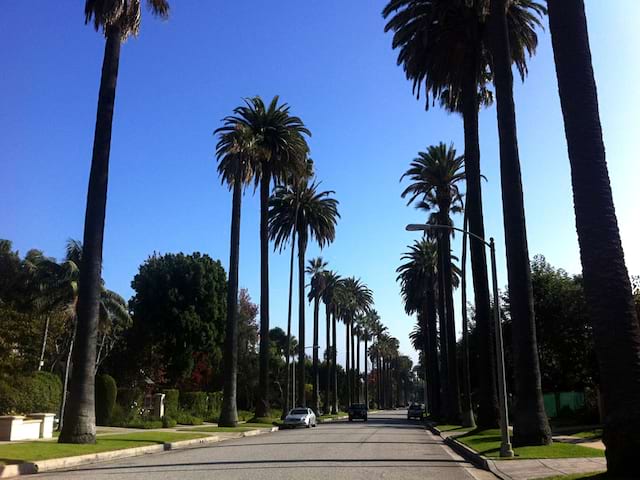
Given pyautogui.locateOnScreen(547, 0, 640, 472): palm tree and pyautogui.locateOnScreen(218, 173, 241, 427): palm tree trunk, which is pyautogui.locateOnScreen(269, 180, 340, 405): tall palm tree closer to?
pyautogui.locateOnScreen(218, 173, 241, 427): palm tree trunk

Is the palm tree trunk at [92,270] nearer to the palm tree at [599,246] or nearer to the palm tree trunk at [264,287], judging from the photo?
the palm tree at [599,246]

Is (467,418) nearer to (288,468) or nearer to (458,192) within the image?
(458,192)

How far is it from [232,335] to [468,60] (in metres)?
21.2

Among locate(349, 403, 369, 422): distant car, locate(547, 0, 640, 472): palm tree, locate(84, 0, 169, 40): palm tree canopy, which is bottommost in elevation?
locate(349, 403, 369, 422): distant car

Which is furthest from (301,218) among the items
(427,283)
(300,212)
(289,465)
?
(289,465)

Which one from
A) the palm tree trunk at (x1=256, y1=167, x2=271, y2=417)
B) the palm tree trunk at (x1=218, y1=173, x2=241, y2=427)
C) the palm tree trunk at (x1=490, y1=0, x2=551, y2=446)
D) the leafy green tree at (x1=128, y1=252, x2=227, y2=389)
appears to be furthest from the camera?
the leafy green tree at (x1=128, y1=252, x2=227, y2=389)

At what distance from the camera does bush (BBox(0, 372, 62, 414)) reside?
3019cm

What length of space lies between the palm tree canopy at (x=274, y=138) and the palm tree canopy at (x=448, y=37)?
1435 centimetres

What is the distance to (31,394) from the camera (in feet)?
105

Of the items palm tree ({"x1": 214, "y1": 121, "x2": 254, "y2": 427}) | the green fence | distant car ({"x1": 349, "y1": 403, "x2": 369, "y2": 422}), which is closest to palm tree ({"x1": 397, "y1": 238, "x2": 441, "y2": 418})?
distant car ({"x1": 349, "y1": 403, "x2": 369, "y2": 422})

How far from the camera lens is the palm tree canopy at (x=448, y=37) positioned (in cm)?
2945

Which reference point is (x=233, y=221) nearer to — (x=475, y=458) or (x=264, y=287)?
(x=264, y=287)

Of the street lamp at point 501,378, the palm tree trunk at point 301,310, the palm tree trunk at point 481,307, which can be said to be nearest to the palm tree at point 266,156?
the palm tree trunk at point 301,310

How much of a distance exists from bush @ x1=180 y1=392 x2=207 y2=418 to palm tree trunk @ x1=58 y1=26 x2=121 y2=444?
2583cm
